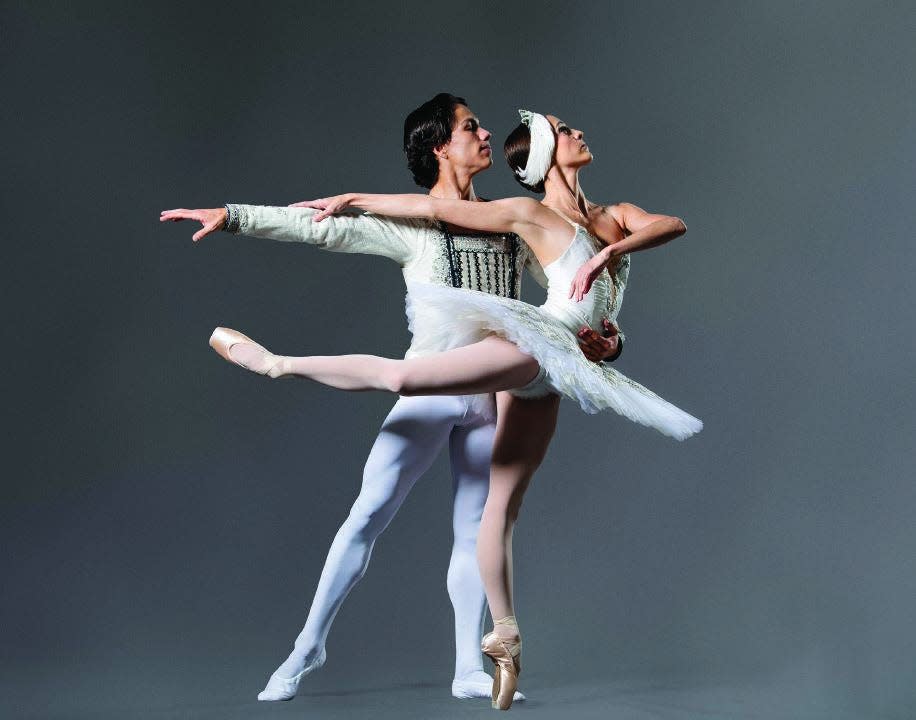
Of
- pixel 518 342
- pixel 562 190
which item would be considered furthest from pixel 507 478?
pixel 562 190

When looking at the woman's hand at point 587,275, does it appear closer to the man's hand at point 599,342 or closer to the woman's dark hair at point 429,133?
the man's hand at point 599,342

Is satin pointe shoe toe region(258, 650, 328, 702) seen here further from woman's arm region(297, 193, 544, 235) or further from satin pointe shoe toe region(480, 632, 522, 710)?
woman's arm region(297, 193, 544, 235)

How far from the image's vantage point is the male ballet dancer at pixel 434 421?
385cm

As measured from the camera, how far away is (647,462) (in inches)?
204

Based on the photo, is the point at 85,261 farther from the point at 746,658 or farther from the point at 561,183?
the point at 746,658

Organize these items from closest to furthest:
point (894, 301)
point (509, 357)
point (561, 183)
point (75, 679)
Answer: point (509, 357) < point (561, 183) < point (75, 679) < point (894, 301)

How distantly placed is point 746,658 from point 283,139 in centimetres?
272

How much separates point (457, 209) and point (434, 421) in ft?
2.11

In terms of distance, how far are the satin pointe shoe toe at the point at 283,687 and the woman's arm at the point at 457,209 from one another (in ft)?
4.46

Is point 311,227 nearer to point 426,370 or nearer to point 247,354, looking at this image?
point 247,354

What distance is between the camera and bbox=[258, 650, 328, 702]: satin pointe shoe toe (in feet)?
12.9

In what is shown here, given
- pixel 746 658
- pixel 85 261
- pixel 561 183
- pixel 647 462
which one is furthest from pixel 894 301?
pixel 85 261

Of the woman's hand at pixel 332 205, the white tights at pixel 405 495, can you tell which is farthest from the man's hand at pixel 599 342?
the woman's hand at pixel 332 205

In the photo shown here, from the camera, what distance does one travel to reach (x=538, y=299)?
526cm
